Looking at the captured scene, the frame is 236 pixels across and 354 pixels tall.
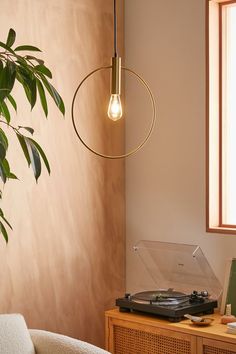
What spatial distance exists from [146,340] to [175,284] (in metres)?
0.46

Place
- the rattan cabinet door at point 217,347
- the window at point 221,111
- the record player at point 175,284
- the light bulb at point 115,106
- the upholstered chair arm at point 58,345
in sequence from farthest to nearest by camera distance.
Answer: the window at point 221,111 < the record player at point 175,284 < the rattan cabinet door at point 217,347 < the upholstered chair arm at point 58,345 < the light bulb at point 115,106

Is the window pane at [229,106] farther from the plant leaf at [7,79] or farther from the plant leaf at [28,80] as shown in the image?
the plant leaf at [7,79]

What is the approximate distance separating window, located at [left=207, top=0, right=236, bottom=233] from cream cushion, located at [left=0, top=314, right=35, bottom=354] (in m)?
1.21

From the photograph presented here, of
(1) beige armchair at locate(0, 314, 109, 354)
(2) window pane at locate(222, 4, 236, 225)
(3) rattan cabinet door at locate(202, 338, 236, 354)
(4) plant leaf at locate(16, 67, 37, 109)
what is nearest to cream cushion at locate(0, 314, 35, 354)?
(1) beige armchair at locate(0, 314, 109, 354)

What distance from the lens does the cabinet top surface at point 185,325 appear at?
3.13 meters

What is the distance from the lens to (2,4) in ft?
11.2

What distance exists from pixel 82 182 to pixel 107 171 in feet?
0.76

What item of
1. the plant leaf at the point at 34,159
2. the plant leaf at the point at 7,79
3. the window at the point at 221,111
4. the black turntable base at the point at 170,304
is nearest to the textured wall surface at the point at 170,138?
the window at the point at 221,111

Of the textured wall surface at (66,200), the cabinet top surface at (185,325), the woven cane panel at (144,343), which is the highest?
the textured wall surface at (66,200)

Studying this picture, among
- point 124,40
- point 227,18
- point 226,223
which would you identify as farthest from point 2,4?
point 226,223

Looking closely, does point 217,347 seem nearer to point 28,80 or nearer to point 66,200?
point 66,200

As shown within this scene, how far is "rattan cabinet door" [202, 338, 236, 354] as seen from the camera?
307 cm

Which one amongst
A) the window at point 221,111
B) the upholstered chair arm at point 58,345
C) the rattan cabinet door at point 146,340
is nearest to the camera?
the upholstered chair arm at point 58,345

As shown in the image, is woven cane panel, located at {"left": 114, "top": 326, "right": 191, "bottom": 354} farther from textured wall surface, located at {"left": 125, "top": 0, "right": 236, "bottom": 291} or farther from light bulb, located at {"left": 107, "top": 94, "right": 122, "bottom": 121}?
light bulb, located at {"left": 107, "top": 94, "right": 122, "bottom": 121}
